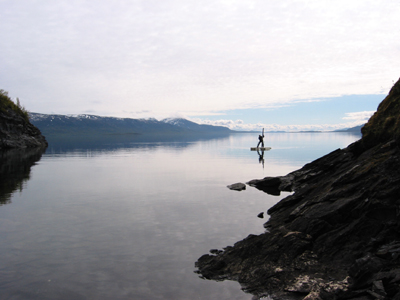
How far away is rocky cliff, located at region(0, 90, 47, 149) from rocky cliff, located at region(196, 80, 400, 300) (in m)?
93.4

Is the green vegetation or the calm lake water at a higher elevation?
the green vegetation

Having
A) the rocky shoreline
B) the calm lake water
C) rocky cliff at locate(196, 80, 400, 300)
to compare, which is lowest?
the calm lake water

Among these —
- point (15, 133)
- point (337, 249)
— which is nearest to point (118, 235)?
point (337, 249)

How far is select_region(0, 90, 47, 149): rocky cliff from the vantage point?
88.6m

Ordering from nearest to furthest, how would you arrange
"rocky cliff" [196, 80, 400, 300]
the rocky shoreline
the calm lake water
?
"rocky cliff" [196, 80, 400, 300]
the calm lake water
the rocky shoreline

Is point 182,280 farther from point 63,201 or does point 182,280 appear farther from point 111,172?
point 111,172

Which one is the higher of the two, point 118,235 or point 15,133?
point 15,133

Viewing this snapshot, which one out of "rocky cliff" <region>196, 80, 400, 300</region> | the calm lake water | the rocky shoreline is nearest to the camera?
"rocky cliff" <region>196, 80, 400, 300</region>

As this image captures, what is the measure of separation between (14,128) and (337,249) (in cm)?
10532

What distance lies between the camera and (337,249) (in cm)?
1089

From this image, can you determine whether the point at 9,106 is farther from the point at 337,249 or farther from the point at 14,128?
the point at 337,249

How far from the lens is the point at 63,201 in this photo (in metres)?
23.1

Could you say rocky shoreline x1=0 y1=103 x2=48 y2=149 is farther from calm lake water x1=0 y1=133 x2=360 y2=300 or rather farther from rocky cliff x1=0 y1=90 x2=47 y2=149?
calm lake water x1=0 y1=133 x2=360 y2=300

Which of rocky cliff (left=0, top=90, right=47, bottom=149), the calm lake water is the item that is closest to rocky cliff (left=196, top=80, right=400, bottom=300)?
the calm lake water
